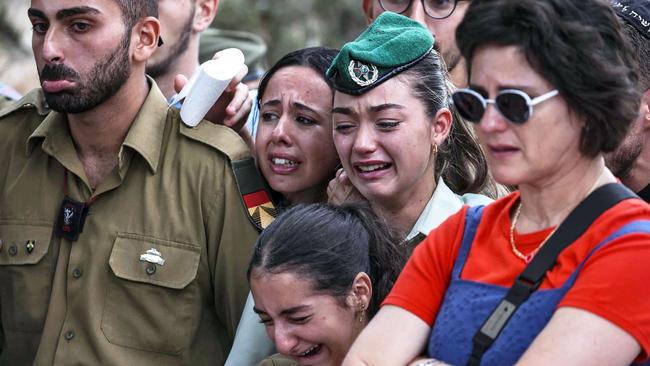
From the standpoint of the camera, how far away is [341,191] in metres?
3.89

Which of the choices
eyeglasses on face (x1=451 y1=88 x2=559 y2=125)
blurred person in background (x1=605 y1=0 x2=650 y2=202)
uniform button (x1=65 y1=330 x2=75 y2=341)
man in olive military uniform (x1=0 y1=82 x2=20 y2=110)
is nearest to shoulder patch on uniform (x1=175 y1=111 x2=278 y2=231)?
uniform button (x1=65 y1=330 x2=75 y2=341)

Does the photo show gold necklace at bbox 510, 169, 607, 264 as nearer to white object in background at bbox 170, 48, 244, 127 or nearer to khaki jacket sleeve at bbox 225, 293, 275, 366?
khaki jacket sleeve at bbox 225, 293, 275, 366

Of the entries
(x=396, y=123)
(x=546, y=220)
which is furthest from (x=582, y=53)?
(x=396, y=123)

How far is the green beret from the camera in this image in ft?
12.3

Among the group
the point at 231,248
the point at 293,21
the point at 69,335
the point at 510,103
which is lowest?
the point at 293,21

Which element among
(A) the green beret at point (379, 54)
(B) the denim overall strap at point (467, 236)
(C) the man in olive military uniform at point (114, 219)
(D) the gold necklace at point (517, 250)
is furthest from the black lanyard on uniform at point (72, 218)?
(D) the gold necklace at point (517, 250)

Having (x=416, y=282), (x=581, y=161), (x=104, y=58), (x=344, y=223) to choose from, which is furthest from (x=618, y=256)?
(x=104, y=58)

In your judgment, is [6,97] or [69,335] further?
[6,97]

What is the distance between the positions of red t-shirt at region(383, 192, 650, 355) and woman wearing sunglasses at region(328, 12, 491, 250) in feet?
3.31

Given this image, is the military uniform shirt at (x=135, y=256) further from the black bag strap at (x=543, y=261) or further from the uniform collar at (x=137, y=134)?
the black bag strap at (x=543, y=261)

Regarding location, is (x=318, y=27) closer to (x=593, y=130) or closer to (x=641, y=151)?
(x=641, y=151)

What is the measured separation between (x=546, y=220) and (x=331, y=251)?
100cm

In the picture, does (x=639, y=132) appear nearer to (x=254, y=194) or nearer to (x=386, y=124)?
(x=386, y=124)

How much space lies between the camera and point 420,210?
12.7 feet
